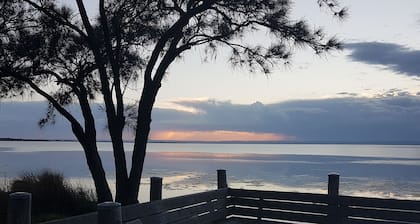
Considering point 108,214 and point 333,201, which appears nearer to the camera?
point 108,214

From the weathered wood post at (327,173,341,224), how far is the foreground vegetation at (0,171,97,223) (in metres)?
5.66

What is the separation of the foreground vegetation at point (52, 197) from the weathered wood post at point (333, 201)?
566 centimetres

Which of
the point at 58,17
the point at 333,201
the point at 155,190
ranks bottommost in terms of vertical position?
the point at 333,201

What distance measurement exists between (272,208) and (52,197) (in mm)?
5787

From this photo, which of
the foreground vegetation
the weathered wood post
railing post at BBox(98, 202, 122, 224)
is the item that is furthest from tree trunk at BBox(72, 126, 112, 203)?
railing post at BBox(98, 202, 122, 224)

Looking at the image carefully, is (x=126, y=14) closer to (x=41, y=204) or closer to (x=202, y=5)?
(x=202, y=5)

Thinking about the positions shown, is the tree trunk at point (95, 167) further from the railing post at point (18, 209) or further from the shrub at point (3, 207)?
the railing post at point (18, 209)

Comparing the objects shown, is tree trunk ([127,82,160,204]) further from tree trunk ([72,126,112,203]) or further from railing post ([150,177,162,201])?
railing post ([150,177,162,201])

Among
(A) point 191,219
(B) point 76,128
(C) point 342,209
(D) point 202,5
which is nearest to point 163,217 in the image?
(A) point 191,219

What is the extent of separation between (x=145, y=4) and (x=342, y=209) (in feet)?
20.2

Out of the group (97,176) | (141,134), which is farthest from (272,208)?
(97,176)

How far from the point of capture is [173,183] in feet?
91.2

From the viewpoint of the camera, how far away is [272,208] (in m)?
10.8

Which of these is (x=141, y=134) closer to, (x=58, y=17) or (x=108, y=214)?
(x=58, y=17)
